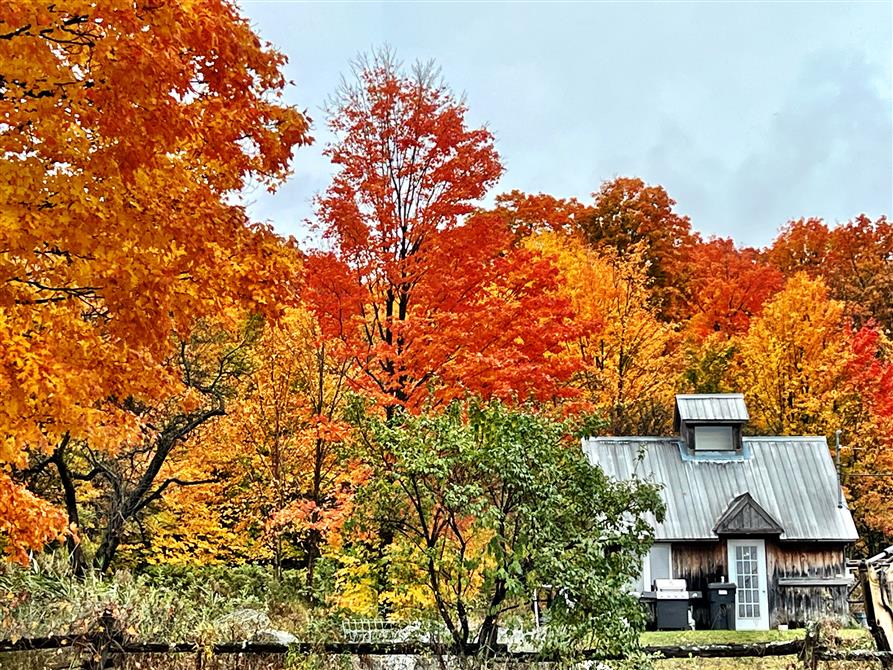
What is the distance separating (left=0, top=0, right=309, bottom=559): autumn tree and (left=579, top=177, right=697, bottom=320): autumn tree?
95.0 ft

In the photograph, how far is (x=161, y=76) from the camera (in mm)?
5934

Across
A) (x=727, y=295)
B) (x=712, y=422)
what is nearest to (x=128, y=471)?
(x=712, y=422)

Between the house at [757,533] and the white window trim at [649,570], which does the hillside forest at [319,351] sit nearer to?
the house at [757,533]

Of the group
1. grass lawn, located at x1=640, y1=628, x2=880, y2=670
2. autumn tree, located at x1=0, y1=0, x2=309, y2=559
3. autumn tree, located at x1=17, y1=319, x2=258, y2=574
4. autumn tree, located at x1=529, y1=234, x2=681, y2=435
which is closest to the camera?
autumn tree, located at x1=0, y1=0, x2=309, y2=559

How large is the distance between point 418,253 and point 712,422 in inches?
384

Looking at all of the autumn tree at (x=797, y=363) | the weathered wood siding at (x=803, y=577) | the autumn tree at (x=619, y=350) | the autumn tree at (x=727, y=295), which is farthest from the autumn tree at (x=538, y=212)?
the weathered wood siding at (x=803, y=577)

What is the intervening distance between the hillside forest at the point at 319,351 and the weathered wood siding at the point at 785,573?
4.77 metres

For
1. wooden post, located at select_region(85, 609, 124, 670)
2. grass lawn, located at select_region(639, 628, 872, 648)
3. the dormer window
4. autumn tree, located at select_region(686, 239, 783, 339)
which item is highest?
autumn tree, located at select_region(686, 239, 783, 339)

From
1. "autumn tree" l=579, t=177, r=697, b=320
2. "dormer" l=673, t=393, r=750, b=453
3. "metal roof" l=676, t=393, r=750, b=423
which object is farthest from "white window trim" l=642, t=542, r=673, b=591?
"autumn tree" l=579, t=177, r=697, b=320

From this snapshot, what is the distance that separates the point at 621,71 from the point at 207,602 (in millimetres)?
28114

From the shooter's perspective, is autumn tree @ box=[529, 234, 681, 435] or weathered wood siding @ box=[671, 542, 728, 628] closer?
weathered wood siding @ box=[671, 542, 728, 628]

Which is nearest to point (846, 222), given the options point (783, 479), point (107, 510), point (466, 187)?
point (783, 479)

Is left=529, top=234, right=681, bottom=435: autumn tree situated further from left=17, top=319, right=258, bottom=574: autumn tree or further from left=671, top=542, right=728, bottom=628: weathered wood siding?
left=17, top=319, right=258, bottom=574: autumn tree

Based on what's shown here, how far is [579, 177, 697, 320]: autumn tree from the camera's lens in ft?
117
